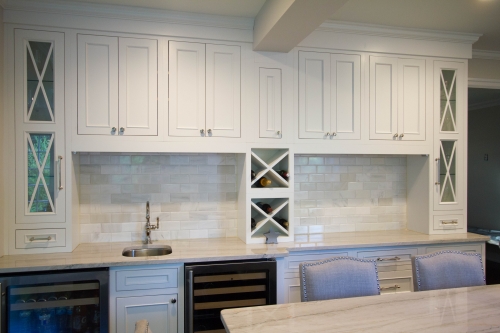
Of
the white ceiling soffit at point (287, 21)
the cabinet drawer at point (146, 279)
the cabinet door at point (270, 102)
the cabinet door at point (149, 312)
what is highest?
the white ceiling soffit at point (287, 21)

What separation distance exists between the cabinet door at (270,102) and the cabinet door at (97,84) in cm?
108

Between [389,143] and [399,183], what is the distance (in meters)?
0.62

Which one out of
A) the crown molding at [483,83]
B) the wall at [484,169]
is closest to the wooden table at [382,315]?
the crown molding at [483,83]

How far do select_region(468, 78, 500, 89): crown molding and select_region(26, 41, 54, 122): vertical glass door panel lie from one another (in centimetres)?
371

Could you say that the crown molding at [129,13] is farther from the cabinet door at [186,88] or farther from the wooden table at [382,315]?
the wooden table at [382,315]

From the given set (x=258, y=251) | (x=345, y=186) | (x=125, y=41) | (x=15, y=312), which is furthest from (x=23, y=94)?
(x=345, y=186)

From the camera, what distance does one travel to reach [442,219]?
328cm

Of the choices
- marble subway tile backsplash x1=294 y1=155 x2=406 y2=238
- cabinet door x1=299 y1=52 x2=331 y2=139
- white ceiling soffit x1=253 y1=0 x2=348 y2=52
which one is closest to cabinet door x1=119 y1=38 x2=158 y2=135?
white ceiling soffit x1=253 y1=0 x2=348 y2=52

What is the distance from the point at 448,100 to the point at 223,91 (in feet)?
6.69

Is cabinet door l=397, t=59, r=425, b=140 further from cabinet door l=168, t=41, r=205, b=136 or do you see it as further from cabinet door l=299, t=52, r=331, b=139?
cabinet door l=168, t=41, r=205, b=136

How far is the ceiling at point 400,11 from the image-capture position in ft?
8.57

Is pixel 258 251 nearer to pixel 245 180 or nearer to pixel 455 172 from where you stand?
pixel 245 180

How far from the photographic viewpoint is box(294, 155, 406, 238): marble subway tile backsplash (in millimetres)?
3355

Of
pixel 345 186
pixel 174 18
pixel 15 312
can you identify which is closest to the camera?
pixel 15 312
